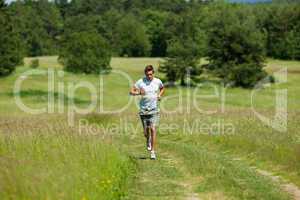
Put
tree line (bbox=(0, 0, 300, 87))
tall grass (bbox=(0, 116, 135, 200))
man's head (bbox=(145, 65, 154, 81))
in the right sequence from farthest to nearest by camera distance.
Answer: tree line (bbox=(0, 0, 300, 87)), man's head (bbox=(145, 65, 154, 81)), tall grass (bbox=(0, 116, 135, 200))

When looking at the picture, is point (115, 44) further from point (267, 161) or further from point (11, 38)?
point (267, 161)

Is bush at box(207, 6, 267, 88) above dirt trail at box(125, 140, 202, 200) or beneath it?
above

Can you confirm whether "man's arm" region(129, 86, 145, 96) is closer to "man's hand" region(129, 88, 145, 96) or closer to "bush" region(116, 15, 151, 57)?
"man's hand" region(129, 88, 145, 96)

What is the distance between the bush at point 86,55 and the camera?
82.3 meters

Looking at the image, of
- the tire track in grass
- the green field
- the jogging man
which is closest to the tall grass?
the green field

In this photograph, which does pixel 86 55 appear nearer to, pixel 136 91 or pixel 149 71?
pixel 136 91

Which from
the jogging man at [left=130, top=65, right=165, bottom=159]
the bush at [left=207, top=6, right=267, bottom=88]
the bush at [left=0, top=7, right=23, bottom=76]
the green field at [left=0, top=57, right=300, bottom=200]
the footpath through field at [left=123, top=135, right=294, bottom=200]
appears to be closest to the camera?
the green field at [left=0, top=57, right=300, bottom=200]

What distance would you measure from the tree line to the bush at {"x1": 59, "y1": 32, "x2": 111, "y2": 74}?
0.48ft

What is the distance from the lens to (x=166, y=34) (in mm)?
124625

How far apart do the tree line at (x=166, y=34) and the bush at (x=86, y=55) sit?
146 millimetres

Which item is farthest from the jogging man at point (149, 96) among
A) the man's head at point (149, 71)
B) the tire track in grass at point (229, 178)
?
the tire track in grass at point (229, 178)

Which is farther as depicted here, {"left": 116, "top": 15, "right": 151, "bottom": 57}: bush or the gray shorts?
{"left": 116, "top": 15, "right": 151, "bottom": 57}: bush

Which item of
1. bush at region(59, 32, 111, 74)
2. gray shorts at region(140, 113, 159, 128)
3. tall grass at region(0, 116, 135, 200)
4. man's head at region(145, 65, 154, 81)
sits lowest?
tall grass at region(0, 116, 135, 200)

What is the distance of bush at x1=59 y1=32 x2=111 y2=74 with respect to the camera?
270 ft
